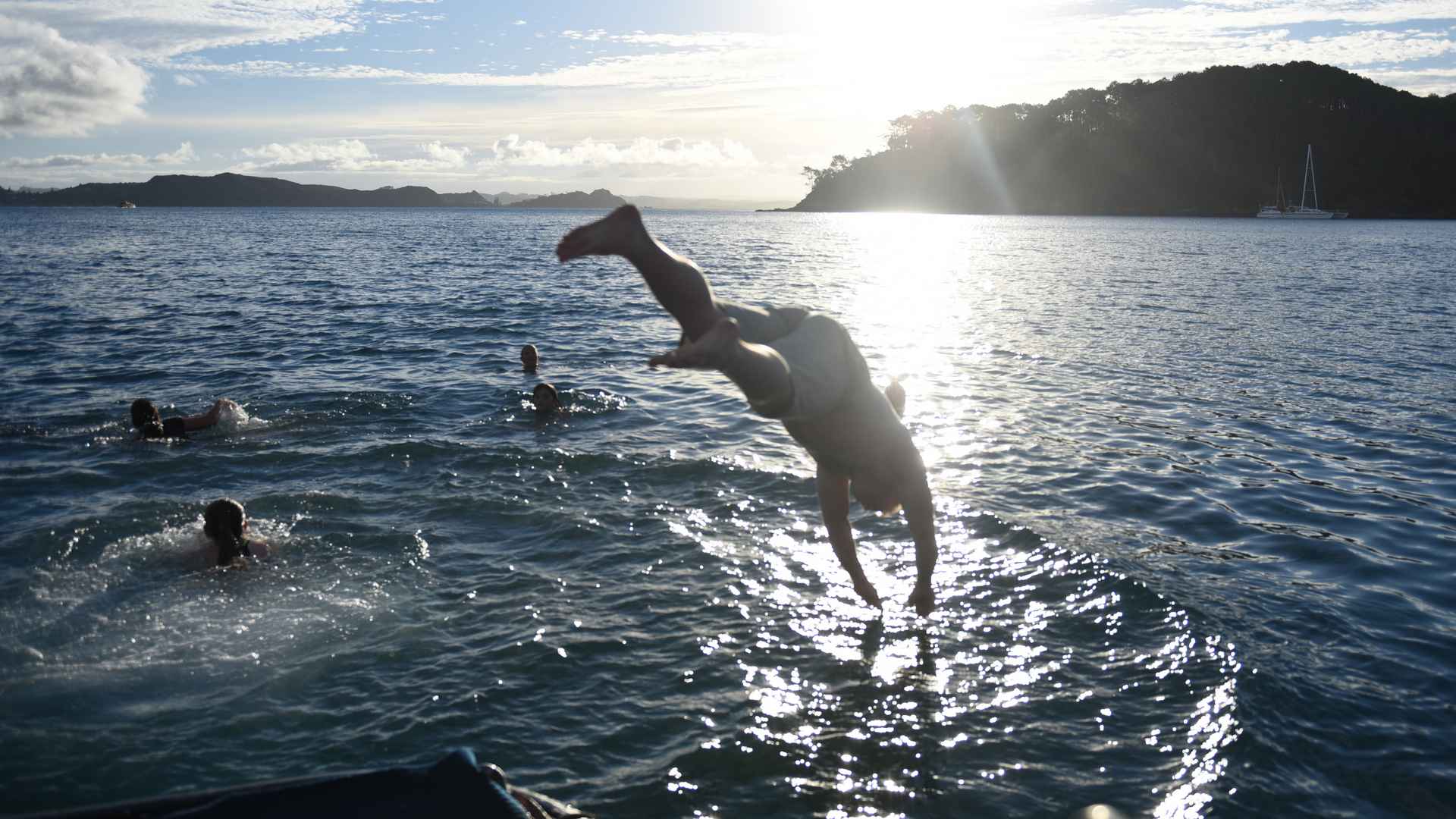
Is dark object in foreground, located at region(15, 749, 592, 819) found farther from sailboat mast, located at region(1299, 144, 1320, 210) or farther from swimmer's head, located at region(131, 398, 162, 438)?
sailboat mast, located at region(1299, 144, 1320, 210)

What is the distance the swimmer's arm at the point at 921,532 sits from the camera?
7859 millimetres

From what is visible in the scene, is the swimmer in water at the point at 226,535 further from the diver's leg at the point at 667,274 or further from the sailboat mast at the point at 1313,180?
the sailboat mast at the point at 1313,180

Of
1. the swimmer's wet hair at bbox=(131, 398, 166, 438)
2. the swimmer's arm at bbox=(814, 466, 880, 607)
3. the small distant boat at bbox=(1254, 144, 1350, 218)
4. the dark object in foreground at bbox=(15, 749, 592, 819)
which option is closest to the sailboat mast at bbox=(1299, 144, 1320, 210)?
the small distant boat at bbox=(1254, 144, 1350, 218)

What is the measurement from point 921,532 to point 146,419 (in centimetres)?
1520

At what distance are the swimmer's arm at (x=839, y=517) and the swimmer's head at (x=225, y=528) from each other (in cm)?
736

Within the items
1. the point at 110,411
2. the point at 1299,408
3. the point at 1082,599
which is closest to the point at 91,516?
the point at 110,411

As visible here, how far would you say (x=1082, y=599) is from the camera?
10.2 meters

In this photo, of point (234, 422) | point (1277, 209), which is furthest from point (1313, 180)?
point (234, 422)

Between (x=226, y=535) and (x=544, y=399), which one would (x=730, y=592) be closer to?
(x=226, y=535)

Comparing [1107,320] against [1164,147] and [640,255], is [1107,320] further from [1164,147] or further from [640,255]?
[1164,147]

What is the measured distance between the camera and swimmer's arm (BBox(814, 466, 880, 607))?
8227 mm

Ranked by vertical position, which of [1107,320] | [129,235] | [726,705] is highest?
[129,235]

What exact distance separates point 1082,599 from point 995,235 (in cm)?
10589

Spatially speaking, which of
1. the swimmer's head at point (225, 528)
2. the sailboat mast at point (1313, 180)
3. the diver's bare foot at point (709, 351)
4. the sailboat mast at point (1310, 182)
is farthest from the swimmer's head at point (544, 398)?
the sailboat mast at point (1313, 180)
